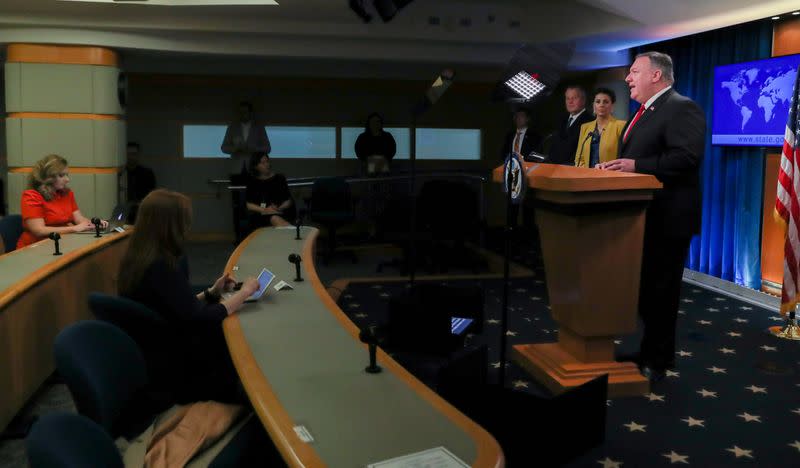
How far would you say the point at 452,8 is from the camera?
761 centimetres

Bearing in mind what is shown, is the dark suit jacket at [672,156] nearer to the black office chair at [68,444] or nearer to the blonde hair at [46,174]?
the black office chair at [68,444]

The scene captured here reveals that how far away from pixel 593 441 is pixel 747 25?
16.0 ft

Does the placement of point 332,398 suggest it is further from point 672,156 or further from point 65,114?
point 65,114

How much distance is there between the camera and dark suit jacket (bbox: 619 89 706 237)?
3.59 m

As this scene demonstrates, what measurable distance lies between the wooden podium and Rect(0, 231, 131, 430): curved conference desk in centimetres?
255

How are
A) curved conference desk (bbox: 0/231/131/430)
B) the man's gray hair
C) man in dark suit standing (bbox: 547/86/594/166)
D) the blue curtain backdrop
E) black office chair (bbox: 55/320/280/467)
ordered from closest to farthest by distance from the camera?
1. black office chair (bbox: 55/320/280/467)
2. curved conference desk (bbox: 0/231/131/430)
3. the man's gray hair
4. man in dark suit standing (bbox: 547/86/594/166)
5. the blue curtain backdrop

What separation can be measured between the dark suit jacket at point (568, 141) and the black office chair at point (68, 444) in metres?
4.62

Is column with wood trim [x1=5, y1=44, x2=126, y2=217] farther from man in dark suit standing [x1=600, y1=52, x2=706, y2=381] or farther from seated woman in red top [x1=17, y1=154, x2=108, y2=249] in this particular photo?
man in dark suit standing [x1=600, y1=52, x2=706, y2=381]

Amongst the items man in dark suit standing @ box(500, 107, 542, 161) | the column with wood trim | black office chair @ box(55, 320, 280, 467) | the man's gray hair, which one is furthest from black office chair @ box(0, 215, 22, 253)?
man in dark suit standing @ box(500, 107, 542, 161)

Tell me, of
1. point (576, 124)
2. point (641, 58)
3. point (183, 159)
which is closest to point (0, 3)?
point (183, 159)

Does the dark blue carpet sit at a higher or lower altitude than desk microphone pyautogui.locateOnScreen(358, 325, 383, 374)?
lower

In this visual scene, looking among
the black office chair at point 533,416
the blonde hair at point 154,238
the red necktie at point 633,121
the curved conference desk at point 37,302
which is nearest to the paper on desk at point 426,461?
the black office chair at point 533,416

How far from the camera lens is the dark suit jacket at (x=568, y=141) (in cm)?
575

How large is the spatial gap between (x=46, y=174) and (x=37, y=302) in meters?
1.59
